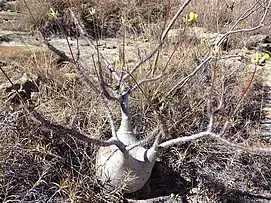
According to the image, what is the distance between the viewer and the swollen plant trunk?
2.61m

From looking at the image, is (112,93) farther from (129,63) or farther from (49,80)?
(129,63)

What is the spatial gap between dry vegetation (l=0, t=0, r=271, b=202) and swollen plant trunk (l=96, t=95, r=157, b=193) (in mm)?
66

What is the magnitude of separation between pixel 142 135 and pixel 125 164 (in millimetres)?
557

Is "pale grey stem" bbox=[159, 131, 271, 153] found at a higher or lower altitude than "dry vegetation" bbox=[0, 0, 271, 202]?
higher

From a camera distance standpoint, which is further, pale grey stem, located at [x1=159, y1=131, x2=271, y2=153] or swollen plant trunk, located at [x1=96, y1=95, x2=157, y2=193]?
swollen plant trunk, located at [x1=96, y1=95, x2=157, y2=193]

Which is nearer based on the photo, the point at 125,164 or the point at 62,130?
the point at 62,130

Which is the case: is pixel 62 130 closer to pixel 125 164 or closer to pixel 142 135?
pixel 125 164

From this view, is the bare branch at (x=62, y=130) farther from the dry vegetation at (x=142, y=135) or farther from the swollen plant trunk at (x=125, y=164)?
the dry vegetation at (x=142, y=135)

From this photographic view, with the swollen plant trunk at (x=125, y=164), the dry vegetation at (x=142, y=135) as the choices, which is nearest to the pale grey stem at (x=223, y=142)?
the swollen plant trunk at (x=125, y=164)

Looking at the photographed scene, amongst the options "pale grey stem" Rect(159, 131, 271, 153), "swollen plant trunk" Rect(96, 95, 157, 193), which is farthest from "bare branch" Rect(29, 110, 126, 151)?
"pale grey stem" Rect(159, 131, 271, 153)

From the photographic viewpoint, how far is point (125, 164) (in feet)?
8.52

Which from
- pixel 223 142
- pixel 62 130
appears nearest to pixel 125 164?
pixel 62 130

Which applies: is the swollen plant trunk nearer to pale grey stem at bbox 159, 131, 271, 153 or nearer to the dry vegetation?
the dry vegetation

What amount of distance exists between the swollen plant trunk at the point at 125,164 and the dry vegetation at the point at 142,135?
2.6 inches
